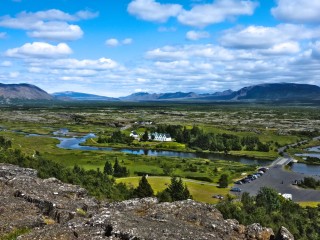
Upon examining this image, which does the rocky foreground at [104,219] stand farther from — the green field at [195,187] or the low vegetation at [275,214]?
the green field at [195,187]

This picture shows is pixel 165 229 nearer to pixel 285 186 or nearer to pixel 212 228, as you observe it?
pixel 212 228

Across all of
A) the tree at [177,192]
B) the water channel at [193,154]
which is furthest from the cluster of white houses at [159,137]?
the tree at [177,192]

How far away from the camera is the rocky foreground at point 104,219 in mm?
21219

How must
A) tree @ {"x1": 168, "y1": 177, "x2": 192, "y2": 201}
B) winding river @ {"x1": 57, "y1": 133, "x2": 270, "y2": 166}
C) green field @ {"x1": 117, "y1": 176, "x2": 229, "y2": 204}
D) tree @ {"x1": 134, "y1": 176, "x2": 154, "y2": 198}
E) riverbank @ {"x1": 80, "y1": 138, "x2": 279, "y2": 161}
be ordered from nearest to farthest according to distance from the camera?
Answer: tree @ {"x1": 168, "y1": 177, "x2": 192, "y2": 201} < tree @ {"x1": 134, "y1": 176, "x2": 154, "y2": 198} < green field @ {"x1": 117, "y1": 176, "x2": 229, "y2": 204} < winding river @ {"x1": 57, "y1": 133, "x2": 270, "y2": 166} < riverbank @ {"x1": 80, "y1": 138, "x2": 279, "y2": 161}

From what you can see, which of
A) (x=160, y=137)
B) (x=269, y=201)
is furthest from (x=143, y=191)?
(x=160, y=137)

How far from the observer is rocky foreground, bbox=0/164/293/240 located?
21.2 m

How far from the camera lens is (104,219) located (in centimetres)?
2256

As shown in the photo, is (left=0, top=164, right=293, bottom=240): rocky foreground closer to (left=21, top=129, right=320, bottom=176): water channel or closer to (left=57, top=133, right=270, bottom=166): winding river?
(left=21, top=129, right=320, bottom=176): water channel

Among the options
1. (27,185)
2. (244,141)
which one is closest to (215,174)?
(244,141)

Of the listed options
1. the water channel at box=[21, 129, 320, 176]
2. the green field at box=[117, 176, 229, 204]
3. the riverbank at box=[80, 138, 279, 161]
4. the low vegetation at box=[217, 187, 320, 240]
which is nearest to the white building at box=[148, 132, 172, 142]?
the riverbank at box=[80, 138, 279, 161]

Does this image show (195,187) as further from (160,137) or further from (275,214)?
(160,137)

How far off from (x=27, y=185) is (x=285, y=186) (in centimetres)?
7957

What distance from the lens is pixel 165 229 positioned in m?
21.9

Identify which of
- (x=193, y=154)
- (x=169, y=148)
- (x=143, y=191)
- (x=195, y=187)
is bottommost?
(x=193, y=154)
